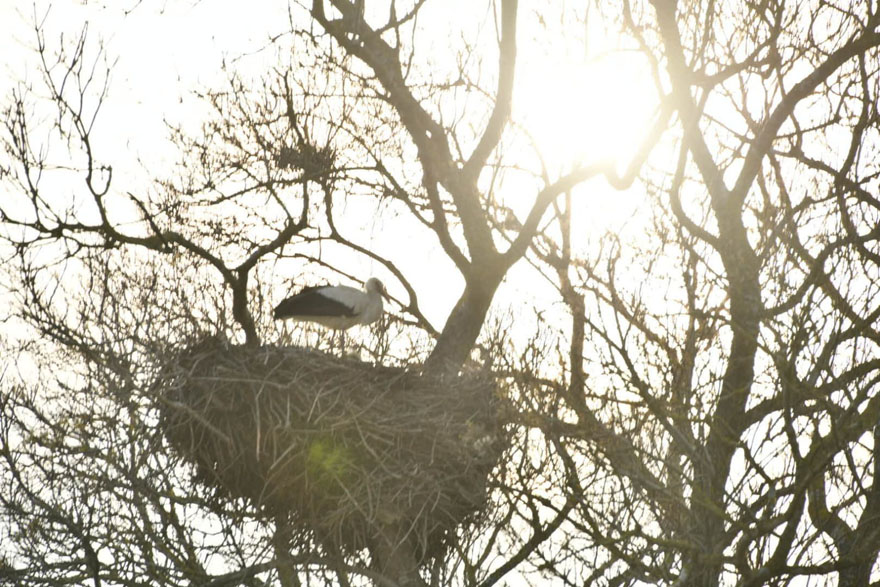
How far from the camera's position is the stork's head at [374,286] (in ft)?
36.2

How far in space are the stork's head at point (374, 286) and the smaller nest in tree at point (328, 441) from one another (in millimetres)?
2771

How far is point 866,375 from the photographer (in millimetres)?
6941

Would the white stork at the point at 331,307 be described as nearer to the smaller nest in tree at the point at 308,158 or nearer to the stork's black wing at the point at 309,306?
the stork's black wing at the point at 309,306

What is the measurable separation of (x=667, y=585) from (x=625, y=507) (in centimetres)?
81

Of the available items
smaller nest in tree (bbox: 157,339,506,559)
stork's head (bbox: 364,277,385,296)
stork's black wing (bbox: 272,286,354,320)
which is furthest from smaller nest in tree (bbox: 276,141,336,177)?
smaller nest in tree (bbox: 157,339,506,559)

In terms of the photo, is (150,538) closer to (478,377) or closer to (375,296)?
(478,377)

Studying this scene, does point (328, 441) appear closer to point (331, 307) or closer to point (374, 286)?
point (331, 307)

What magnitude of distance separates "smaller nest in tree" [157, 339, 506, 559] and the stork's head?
109 inches

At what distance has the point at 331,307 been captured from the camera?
402 inches

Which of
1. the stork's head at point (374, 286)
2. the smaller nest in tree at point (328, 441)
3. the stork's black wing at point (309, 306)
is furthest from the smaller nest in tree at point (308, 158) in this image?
the smaller nest in tree at point (328, 441)

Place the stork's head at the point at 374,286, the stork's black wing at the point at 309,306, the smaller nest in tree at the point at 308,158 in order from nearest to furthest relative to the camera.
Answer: the smaller nest in tree at the point at 308,158, the stork's black wing at the point at 309,306, the stork's head at the point at 374,286

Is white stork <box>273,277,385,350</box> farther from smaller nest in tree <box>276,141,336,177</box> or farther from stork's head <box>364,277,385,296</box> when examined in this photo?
smaller nest in tree <box>276,141,336,177</box>

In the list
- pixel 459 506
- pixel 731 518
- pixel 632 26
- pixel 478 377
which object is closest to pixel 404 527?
pixel 459 506

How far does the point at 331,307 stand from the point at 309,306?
0.70 feet
